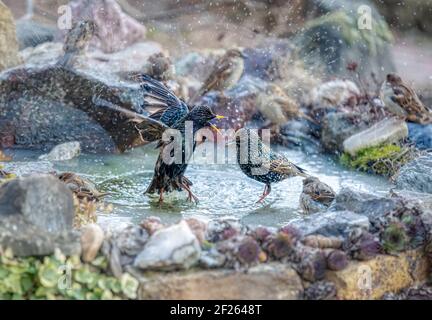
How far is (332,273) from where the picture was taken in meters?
4.25

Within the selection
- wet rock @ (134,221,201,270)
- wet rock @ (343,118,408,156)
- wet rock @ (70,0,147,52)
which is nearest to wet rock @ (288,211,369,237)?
wet rock @ (134,221,201,270)

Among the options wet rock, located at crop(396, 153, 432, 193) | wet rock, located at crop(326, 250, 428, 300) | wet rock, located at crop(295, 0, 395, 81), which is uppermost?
wet rock, located at crop(295, 0, 395, 81)

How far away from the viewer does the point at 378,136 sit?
780 cm

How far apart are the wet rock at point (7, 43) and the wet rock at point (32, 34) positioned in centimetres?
243

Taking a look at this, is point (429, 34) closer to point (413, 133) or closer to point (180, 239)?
point (413, 133)

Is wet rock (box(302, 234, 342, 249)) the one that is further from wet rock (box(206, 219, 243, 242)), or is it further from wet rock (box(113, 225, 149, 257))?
wet rock (box(113, 225, 149, 257))

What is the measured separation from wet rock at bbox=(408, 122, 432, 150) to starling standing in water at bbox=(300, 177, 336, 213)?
2324 mm

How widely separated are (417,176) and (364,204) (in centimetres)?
148

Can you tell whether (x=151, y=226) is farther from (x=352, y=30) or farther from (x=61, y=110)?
(x=352, y=30)

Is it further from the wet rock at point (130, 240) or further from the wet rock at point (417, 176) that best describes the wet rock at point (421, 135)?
the wet rock at point (130, 240)

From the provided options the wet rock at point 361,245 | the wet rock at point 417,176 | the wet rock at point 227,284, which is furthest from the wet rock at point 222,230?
the wet rock at point 417,176

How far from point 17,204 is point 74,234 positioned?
339 mm

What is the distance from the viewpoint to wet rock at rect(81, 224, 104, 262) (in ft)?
13.3

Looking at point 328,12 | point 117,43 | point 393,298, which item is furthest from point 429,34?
point 393,298
